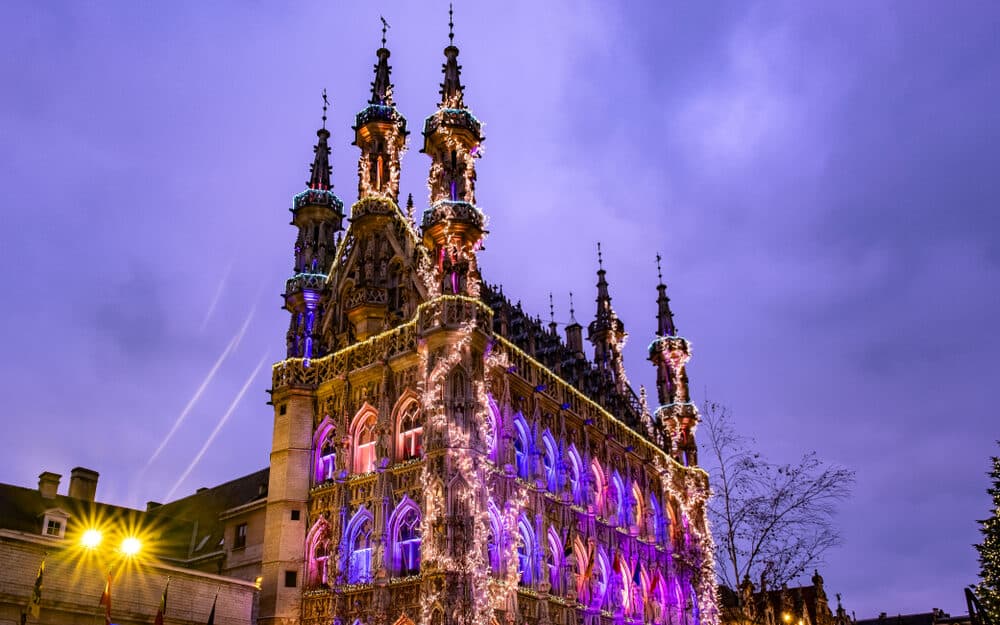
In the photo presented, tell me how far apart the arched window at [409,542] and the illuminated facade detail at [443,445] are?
56mm

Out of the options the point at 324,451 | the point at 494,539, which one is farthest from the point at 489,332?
the point at 324,451

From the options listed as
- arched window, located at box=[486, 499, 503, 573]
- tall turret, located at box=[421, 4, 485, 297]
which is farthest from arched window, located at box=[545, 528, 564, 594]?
tall turret, located at box=[421, 4, 485, 297]

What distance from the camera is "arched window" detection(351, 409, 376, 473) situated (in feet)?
125

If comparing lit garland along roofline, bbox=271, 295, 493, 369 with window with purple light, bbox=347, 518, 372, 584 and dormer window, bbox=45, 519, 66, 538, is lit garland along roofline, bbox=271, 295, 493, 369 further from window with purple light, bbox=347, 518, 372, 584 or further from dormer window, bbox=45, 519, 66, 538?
dormer window, bbox=45, 519, 66, 538

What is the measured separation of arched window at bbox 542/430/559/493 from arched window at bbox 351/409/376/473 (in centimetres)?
779

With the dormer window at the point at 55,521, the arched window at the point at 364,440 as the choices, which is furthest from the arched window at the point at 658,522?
the dormer window at the point at 55,521

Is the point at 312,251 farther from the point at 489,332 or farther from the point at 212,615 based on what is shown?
the point at 212,615

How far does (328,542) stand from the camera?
37.4 metres

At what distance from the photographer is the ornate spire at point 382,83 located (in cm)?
4528

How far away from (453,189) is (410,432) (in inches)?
423

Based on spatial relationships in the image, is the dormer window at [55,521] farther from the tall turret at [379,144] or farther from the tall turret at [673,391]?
the tall turret at [673,391]

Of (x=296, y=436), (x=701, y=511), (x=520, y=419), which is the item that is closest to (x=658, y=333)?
(x=701, y=511)

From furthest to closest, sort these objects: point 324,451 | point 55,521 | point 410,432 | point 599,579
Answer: point 599,579 < point 55,521 < point 324,451 < point 410,432

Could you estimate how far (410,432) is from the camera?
121 feet
